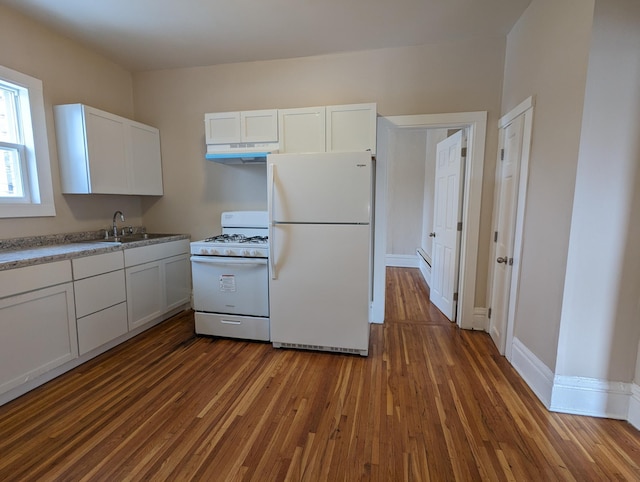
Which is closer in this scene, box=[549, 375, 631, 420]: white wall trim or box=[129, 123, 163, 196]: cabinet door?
box=[549, 375, 631, 420]: white wall trim

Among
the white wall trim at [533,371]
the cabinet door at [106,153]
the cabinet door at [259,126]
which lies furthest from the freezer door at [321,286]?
the cabinet door at [106,153]

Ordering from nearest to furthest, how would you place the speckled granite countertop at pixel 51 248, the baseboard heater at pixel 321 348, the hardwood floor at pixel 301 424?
1. the hardwood floor at pixel 301 424
2. the speckled granite countertop at pixel 51 248
3. the baseboard heater at pixel 321 348

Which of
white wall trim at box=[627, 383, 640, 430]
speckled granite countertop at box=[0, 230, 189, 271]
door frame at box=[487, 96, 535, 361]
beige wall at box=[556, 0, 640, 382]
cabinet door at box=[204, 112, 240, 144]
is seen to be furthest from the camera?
cabinet door at box=[204, 112, 240, 144]

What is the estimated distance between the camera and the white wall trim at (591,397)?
178 centimetres

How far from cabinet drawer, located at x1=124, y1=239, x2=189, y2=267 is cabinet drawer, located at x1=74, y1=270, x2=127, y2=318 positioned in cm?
16

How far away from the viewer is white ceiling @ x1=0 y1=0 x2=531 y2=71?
2.28 meters

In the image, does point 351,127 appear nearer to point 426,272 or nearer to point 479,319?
point 479,319

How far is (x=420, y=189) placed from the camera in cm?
584

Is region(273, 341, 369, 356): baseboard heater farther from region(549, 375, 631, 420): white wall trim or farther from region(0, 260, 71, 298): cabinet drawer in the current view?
region(0, 260, 71, 298): cabinet drawer

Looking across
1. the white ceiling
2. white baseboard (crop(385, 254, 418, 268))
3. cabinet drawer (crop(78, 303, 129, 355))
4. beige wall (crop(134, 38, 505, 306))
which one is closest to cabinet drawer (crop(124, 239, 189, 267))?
beige wall (crop(134, 38, 505, 306))

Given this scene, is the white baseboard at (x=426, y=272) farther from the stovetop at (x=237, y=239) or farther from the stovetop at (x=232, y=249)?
the stovetop at (x=232, y=249)

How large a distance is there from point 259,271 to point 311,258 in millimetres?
535

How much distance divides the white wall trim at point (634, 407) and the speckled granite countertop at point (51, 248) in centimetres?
379

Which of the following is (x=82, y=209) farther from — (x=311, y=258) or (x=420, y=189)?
(x=420, y=189)
